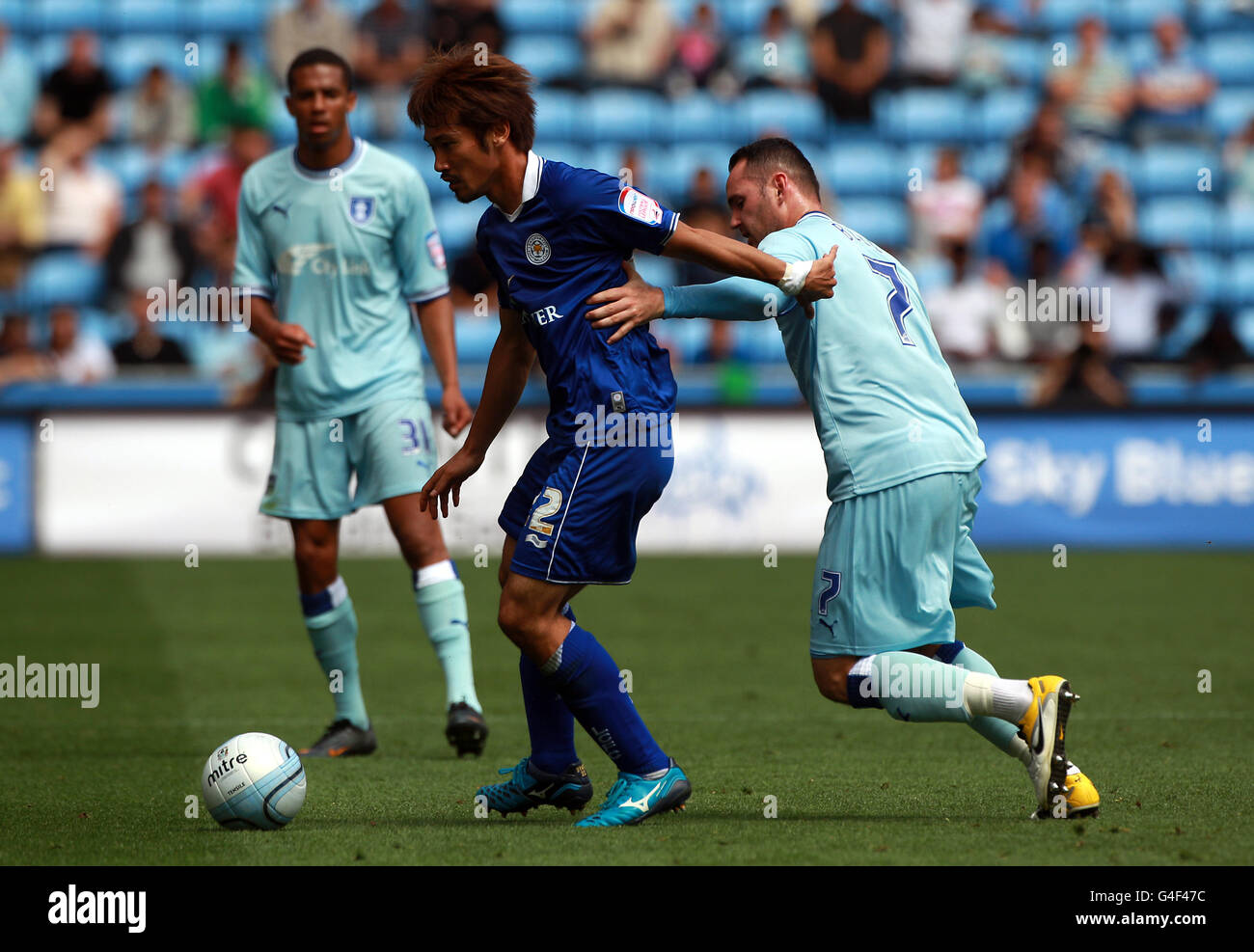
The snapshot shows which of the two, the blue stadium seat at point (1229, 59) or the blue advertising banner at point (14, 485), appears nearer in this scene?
the blue advertising banner at point (14, 485)

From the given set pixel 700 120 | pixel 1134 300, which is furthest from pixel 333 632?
pixel 700 120

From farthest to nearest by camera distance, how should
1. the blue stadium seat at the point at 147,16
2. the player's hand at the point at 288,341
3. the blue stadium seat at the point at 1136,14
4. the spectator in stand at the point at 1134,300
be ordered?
the blue stadium seat at the point at 1136,14, the blue stadium seat at the point at 147,16, the spectator in stand at the point at 1134,300, the player's hand at the point at 288,341

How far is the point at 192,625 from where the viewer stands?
32.6 feet

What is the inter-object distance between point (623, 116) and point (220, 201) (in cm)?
442

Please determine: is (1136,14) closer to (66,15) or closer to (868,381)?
(66,15)

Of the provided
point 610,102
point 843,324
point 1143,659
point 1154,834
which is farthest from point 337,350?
point 610,102

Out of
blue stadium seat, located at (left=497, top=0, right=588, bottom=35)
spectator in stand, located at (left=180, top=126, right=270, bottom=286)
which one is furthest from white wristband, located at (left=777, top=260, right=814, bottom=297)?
blue stadium seat, located at (left=497, top=0, right=588, bottom=35)

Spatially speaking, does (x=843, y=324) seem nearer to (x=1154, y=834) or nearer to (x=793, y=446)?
(x=1154, y=834)

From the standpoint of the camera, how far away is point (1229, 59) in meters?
19.0

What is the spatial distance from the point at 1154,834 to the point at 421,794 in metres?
2.19

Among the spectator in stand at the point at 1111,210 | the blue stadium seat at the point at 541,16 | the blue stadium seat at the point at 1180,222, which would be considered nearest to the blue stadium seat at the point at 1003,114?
the blue stadium seat at the point at 1180,222

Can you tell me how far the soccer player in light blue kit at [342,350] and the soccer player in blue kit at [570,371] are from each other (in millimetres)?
1662

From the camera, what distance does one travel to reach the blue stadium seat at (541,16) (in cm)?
1870

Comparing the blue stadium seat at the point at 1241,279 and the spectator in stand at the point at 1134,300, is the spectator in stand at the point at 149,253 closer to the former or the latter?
the spectator in stand at the point at 1134,300
